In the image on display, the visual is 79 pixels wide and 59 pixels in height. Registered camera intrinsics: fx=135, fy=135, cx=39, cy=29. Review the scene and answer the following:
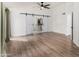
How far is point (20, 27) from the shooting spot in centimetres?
429

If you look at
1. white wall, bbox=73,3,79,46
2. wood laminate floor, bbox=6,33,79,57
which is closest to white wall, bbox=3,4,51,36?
wood laminate floor, bbox=6,33,79,57

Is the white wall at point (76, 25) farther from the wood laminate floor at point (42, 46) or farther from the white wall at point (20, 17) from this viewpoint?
the white wall at point (20, 17)

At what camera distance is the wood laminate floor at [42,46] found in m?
3.77

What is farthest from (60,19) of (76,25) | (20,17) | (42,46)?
(20,17)

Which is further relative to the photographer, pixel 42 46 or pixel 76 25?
pixel 76 25

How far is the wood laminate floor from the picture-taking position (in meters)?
3.77

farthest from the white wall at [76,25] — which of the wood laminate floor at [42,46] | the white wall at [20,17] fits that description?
the white wall at [20,17]

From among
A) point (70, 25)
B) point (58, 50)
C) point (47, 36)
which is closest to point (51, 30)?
point (47, 36)

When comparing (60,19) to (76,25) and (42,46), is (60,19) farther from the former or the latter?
(42,46)

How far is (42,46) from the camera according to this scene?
4121 mm

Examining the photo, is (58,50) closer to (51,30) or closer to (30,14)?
(51,30)

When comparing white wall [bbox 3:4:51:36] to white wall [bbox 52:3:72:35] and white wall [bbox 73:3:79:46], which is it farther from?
white wall [bbox 73:3:79:46]

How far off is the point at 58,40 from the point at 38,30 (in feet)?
2.30

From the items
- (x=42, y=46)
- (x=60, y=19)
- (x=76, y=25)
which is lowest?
(x=42, y=46)
